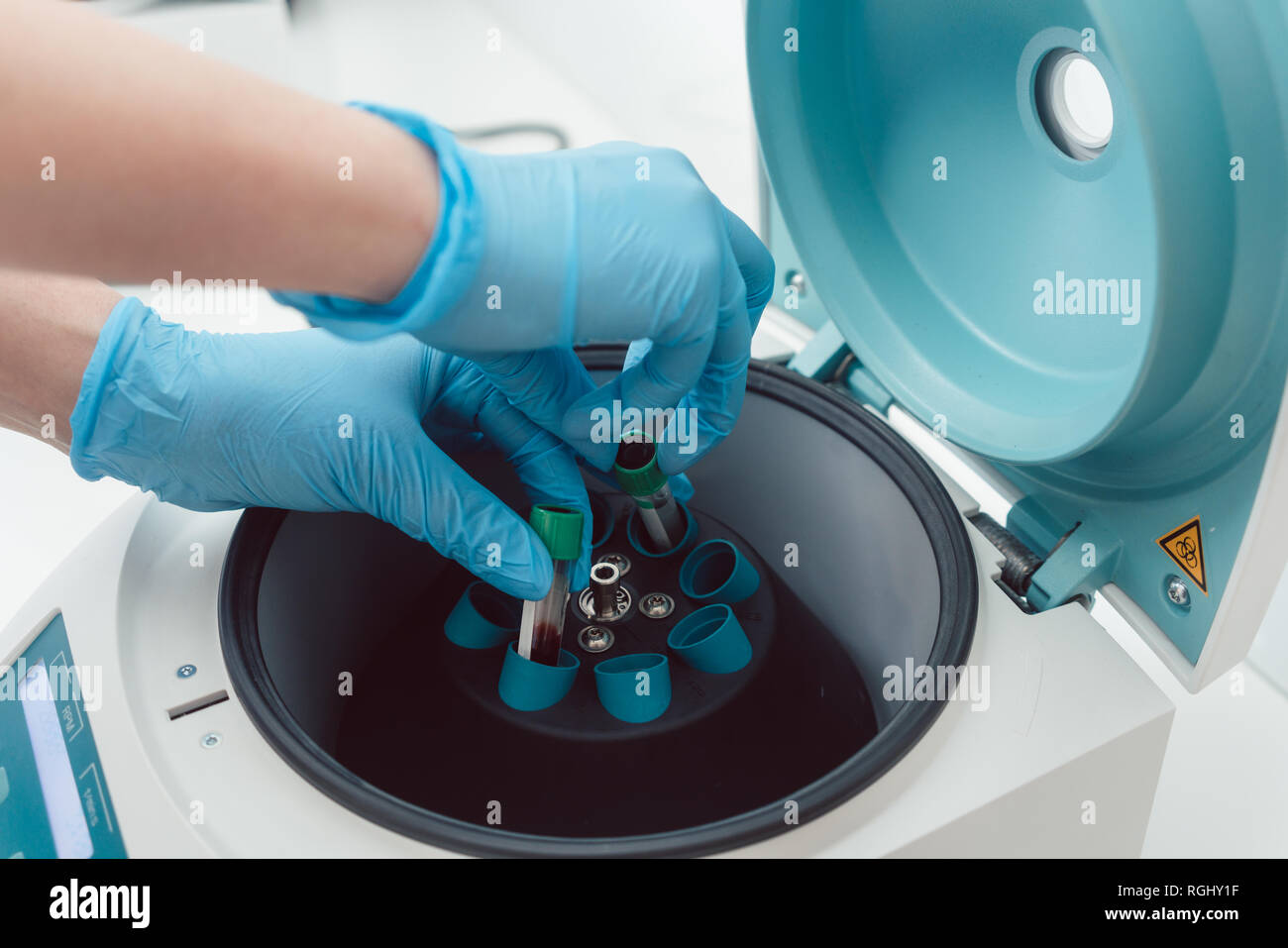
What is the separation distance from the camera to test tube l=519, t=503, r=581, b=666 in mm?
1080

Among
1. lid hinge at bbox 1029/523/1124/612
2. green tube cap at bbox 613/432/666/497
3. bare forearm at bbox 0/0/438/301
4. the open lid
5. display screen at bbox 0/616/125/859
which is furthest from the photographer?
green tube cap at bbox 613/432/666/497

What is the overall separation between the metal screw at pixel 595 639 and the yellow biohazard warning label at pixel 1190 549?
0.59 m

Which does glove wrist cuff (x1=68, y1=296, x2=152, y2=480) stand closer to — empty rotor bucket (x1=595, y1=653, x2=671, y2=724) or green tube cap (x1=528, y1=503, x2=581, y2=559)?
green tube cap (x1=528, y1=503, x2=581, y2=559)

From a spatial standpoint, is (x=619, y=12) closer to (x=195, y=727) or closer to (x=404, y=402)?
(x=404, y=402)

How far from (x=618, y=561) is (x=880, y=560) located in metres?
0.31

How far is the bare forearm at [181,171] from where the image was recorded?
0.64 metres

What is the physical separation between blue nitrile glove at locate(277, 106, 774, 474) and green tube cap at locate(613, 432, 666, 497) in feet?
0.30

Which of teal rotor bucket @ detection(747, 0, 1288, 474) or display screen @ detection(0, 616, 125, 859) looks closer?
teal rotor bucket @ detection(747, 0, 1288, 474)

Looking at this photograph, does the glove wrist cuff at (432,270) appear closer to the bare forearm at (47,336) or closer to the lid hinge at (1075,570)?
the bare forearm at (47,336)

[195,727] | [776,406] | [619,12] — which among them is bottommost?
[195,727]

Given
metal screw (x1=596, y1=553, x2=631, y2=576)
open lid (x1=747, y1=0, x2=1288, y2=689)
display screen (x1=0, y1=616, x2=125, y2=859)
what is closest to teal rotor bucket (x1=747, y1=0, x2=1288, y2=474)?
open lid (x1=747, y1=0, x2=1288, y2=689)
